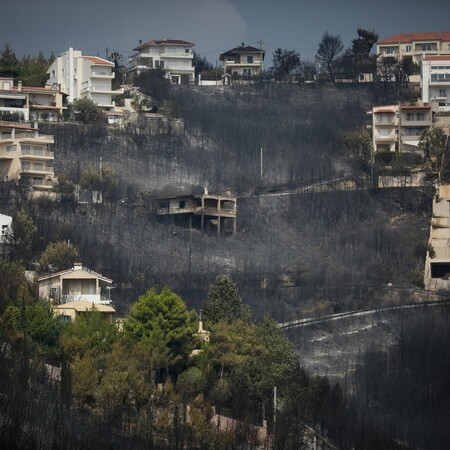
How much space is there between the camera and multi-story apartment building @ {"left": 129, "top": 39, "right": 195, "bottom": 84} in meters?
129

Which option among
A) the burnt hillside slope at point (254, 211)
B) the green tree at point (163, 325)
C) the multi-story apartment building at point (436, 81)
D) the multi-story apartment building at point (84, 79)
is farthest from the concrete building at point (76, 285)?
the multi-story apartment building at point (436, 81)

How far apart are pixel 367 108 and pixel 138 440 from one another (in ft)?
192

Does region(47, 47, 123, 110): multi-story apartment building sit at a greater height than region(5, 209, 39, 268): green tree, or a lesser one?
greater

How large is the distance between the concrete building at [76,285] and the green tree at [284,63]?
4027cm

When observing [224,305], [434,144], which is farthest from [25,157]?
[224,305]

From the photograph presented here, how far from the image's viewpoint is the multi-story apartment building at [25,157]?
355 feet

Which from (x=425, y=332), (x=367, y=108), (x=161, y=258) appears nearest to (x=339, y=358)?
(x=425, y=332)

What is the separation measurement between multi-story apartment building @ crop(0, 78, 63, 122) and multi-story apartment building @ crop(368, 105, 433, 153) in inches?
580

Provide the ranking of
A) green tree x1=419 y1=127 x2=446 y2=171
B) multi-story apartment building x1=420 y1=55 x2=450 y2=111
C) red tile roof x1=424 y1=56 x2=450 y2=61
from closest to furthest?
1. green tree x1=419 y1=127 x2=446 y2=171
2. multi-story apartment building x1=420 y1=55 x2=450 y2=111
3. red tile roof x1=424 y1=56 x2=450 y2=61

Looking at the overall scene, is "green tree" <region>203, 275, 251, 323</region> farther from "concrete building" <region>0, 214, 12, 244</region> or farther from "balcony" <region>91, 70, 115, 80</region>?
"balcony" <region>91, 70, 115, 80</region>

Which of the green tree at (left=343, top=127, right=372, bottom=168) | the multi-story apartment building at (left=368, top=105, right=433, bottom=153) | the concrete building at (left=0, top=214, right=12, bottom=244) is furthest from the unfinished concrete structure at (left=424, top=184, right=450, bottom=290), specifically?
the concrete building at (left=0, top=214, right=12, bottom=244)

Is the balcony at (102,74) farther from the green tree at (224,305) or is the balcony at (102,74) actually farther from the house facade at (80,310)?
the green tree at (224,305)

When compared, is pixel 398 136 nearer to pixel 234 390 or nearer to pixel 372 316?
pixel 372 316

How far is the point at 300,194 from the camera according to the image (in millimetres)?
115312
